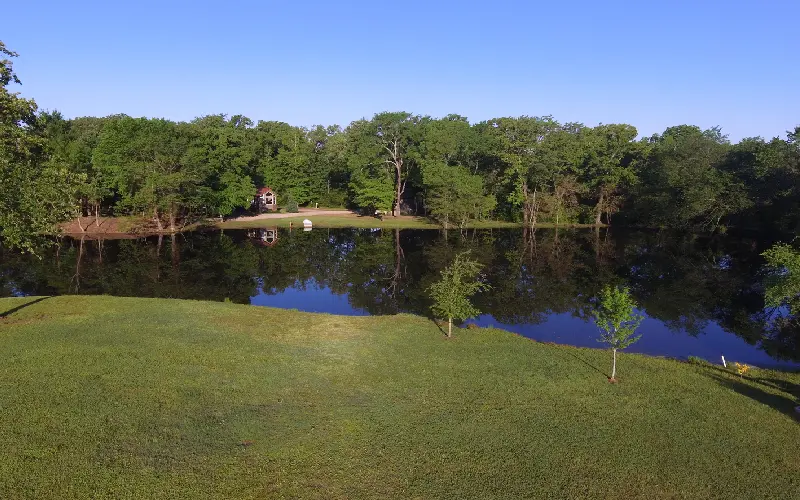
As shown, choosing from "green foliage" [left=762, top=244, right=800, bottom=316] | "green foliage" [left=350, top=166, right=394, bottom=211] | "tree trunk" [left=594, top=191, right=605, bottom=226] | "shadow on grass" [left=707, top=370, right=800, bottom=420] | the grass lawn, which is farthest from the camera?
"green foliage" [left=350, top=166, right=394, bottom=211]

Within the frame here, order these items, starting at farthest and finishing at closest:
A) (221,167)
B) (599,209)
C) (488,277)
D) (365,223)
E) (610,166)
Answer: (365,223), (599,209), (610,166), (221,167), (488,277)

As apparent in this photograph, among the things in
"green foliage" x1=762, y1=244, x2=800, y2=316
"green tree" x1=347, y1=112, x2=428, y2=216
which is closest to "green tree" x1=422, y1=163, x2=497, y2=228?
"green tree" x1=347, y1=112, x2=428, y2=216

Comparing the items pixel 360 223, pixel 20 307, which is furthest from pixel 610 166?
pixel 20 307

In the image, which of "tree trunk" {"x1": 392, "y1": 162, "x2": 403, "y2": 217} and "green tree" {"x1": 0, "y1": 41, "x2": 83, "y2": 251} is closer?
"green tree" {"x1": 0, "y1": 41, "x2": 83, "y2": 251}

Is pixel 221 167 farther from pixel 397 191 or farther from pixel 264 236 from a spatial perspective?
pixel 397 191

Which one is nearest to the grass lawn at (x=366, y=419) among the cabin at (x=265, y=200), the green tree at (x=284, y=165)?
the green tree at (x=284, y=165)

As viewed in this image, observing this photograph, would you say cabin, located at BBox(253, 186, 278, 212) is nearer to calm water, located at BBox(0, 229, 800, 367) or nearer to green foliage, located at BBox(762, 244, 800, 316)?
calm water, located at BBox(0, 229, 800, 367)

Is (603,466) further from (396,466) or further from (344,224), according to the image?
(344,224)
